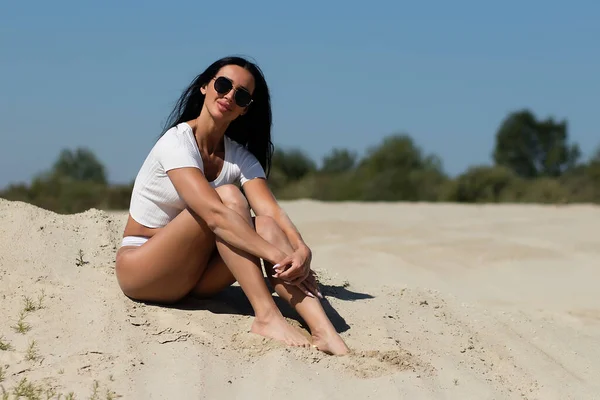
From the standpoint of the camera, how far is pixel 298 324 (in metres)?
4.76

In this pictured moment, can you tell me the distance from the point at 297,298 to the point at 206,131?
101cm

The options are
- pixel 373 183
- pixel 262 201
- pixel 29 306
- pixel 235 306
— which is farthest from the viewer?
pixel 373 183

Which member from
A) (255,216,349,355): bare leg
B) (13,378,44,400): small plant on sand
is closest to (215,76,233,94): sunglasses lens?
(255,216,349,355): bare leg

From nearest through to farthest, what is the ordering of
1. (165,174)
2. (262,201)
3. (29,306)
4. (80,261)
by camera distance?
(29,306) < (165,174) < (262,201) < (80,261)

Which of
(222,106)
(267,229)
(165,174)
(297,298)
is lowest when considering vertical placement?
(297,298)

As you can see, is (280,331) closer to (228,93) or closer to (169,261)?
(169,261)

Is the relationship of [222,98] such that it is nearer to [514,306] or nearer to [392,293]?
[392,293]

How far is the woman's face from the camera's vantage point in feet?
15.5

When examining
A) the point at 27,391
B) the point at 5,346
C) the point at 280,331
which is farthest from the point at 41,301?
the point at 280,331

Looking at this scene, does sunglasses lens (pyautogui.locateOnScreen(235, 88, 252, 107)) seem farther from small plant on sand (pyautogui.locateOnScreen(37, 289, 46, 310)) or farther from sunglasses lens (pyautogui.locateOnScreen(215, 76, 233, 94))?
small plant on sand (pyautogui.locateOnScreen(37, 289, 46, 310))

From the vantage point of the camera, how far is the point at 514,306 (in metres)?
6.45

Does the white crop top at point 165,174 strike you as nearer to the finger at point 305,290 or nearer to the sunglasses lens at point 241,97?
the sunglasses lens at point 241,97

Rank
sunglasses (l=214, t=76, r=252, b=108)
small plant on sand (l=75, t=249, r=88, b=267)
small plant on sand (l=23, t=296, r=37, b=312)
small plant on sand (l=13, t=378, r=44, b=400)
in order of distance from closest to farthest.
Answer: small plant on sand (l=13, t=378, r=44, b=400), small plant on sand (l=23, t=296, r=37, b=312), sunglasses (l=214, t=76, r=252, b=108), small plant on sand (l=75, t=249, r=88, b=267)

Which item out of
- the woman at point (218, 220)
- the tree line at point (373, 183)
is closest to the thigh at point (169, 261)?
the woman at point (218, 220)
